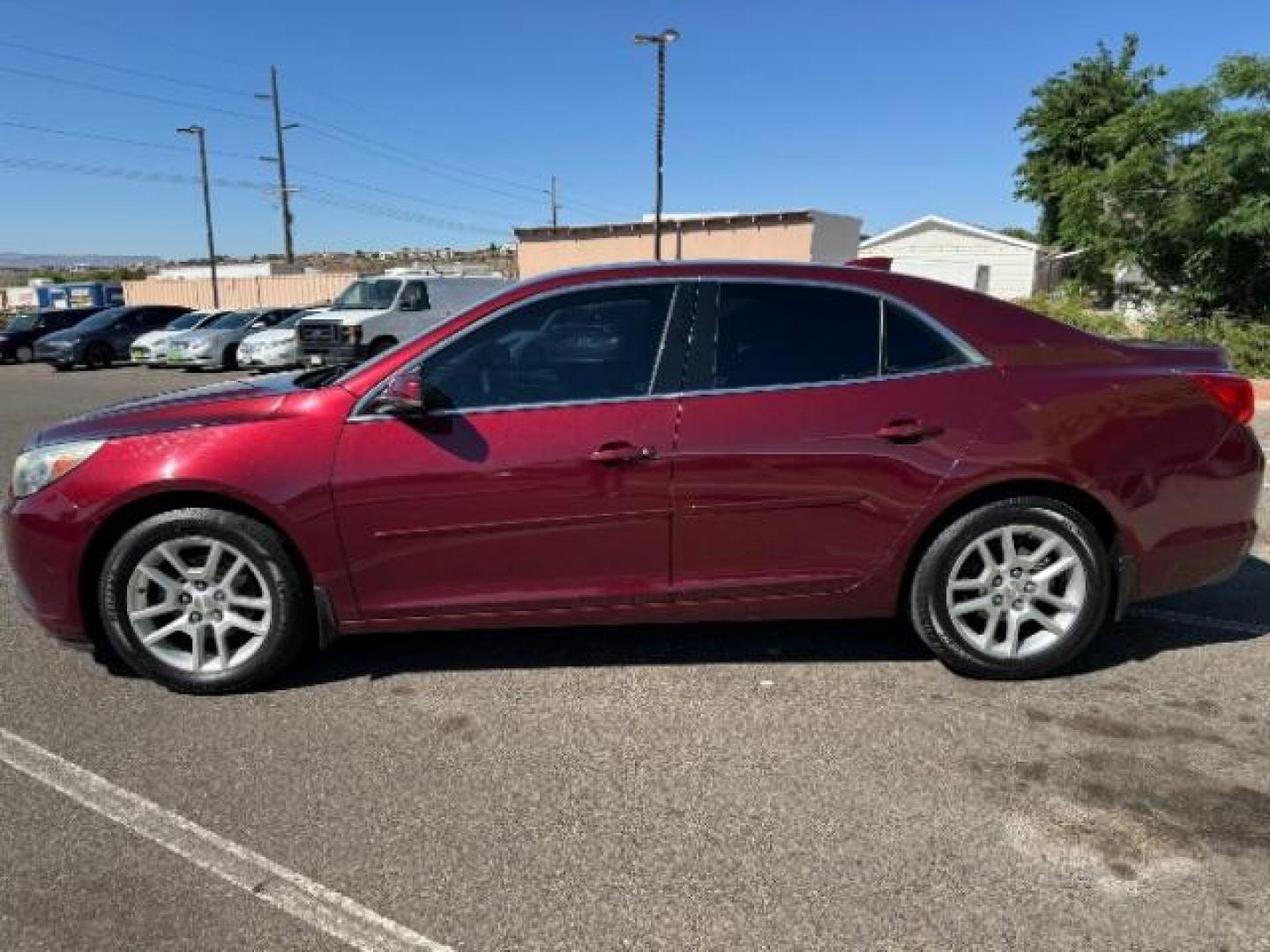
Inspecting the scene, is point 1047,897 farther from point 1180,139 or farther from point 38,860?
point 1180,139

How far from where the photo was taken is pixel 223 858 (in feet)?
8.46

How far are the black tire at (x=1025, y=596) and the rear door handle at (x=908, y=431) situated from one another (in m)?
0.37

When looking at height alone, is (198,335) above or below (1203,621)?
above

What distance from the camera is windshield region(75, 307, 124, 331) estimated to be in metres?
23.2

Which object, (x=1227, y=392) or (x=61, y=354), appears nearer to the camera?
(x=1227, y=392)

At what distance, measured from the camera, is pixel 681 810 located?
2.77 metres

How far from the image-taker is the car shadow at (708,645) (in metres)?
3.85

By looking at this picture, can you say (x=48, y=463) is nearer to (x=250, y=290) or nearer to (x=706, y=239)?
(x=706, y=239)

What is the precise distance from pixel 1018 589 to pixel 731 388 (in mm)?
1394

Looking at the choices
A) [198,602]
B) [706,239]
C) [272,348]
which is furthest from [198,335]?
[706,239]

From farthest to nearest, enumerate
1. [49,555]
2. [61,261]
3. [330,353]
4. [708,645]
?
[61,261]
[330,353]
[708,645]
[49,555]

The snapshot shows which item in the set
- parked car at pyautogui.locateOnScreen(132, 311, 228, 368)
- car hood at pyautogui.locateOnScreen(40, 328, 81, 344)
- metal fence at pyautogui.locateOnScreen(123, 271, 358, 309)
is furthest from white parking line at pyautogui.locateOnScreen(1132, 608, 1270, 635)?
metal fence at pyautogui.locateOnScreen(123, 271, 358, 309)

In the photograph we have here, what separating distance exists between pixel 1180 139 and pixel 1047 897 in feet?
54.7

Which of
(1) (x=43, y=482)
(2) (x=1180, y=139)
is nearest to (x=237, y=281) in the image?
(2) (x=1180, y=139)
